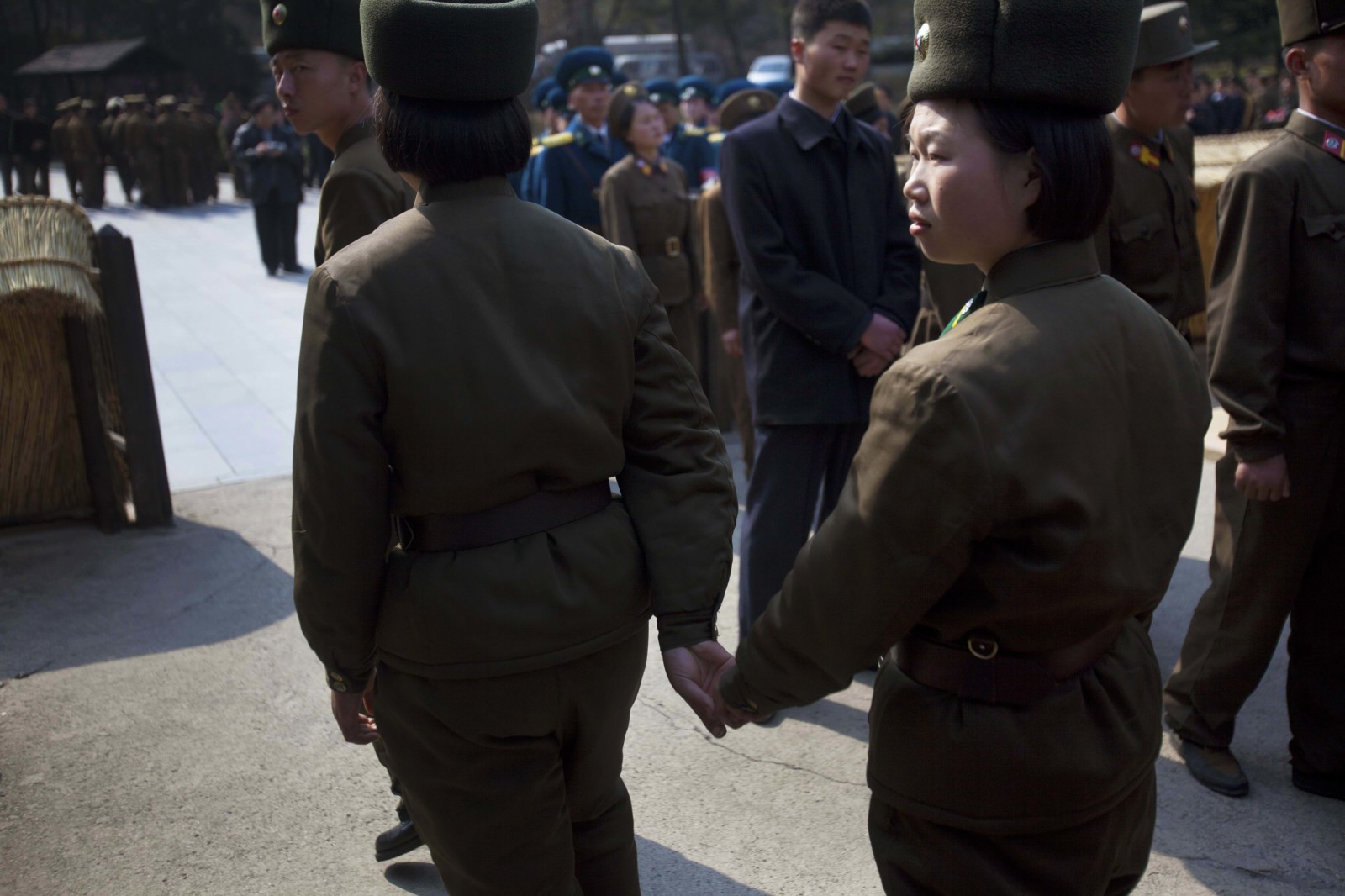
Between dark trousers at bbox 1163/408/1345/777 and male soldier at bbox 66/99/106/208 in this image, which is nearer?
dark trousers at bbox 1163/408/1345/777

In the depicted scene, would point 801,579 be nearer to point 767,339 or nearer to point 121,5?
point 767,339

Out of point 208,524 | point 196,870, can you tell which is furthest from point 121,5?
point 196,870

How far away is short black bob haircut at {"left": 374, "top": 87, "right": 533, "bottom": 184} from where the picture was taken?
194 centimetres

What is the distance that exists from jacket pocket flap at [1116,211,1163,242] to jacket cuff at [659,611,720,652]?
208 cm

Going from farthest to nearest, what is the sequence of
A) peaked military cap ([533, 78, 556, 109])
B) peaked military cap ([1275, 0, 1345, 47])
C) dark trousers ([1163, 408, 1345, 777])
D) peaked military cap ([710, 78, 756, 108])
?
peaked military cap ([710, 78, 756, 108]) → peaked military cap ([533, 78, 556, 109]) → dark trousers ([1163, 408, 1345, 777]) → peaked military cap ([1275, 0, 1345, 47])

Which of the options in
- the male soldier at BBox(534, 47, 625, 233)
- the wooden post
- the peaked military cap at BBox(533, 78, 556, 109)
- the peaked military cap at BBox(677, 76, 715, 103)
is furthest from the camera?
the peaked military cap at BBox(677, 76, 715, 103)

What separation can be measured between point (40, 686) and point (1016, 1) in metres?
3.68

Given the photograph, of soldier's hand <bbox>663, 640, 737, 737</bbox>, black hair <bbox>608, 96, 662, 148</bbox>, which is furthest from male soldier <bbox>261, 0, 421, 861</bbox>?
black hair <bbox>608, 96, 662, 148</bbox>

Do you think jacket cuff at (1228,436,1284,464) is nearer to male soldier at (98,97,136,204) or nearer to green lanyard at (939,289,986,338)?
green lanyard at (939,289,986,338)

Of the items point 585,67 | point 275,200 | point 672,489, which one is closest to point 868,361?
point 672,489

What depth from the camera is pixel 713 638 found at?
2098 millimetres

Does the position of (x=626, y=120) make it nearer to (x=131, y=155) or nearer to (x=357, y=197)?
(x=357, y=197)

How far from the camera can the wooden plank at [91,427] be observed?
522 cm

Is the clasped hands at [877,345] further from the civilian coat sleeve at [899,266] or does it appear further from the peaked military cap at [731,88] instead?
the peaked military cap at [731,88]
